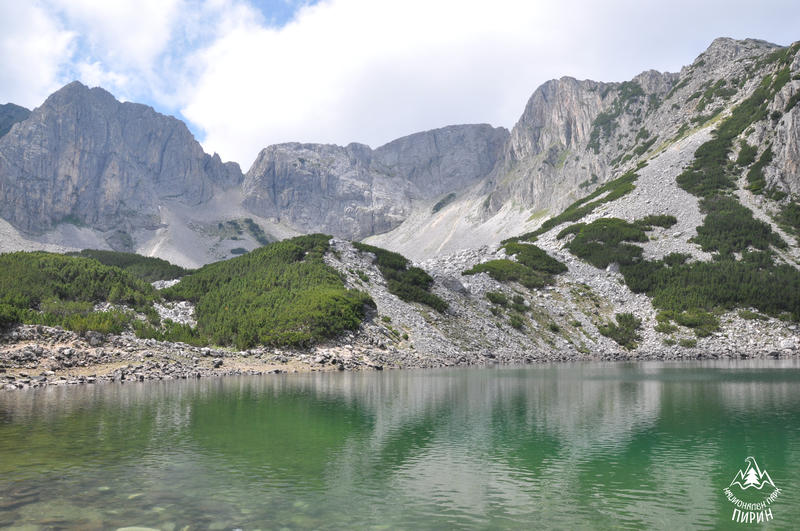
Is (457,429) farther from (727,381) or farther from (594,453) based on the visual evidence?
(727,381)

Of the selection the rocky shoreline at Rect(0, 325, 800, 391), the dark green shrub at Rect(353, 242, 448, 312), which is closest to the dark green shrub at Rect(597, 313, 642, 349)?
the rocky shoreline at Rect(0, 325, 800, 391)

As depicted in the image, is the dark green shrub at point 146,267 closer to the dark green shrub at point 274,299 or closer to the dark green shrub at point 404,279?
the dark green shrub at point 274,299

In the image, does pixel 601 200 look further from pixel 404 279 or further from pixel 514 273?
pixel 404 279

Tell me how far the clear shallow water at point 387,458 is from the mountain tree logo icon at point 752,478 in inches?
12.6

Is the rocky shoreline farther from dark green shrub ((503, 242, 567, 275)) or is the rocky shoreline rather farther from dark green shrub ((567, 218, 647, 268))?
dark green shrub ((567, 218, 647, 268))

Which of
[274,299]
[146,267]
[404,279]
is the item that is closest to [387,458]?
[274,299]

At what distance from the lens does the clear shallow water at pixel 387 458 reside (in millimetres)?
13766

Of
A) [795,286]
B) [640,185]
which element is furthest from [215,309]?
[640,185]

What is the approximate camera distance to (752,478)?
17234mm

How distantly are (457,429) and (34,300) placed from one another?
56248 millimetres

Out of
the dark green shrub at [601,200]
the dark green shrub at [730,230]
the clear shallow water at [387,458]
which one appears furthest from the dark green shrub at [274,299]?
the dark green shrub at [730,230]

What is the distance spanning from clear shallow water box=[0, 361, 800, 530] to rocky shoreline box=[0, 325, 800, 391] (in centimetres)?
788

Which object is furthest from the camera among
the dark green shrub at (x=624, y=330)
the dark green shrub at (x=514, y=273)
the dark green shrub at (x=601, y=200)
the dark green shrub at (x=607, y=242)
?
the dark green shrub at (x=601, y=200)

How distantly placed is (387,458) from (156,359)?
1574 inches
